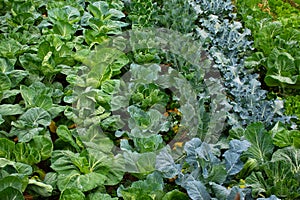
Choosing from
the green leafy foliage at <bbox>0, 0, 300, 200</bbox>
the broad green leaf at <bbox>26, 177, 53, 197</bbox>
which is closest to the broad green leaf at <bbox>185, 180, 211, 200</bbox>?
the green leafy foliage at <bbox>0, 0, 300, 200</bbox>

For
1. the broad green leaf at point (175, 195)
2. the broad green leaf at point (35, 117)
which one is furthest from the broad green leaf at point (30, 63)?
the broad green leaf at point (175, 195)

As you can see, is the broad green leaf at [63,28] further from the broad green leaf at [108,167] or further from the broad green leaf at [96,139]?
the broad green leaf at [108,167]

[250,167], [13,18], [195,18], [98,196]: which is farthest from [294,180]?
[13,18]

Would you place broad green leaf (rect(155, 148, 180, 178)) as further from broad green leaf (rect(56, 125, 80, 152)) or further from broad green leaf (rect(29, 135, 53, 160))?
broad green leaf (rect(29, 135, 53, 160))

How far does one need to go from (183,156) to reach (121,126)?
61cm

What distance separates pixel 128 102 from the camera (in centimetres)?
386

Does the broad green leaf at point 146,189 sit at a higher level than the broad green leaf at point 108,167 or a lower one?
higher

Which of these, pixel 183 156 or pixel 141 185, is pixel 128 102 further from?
pixel 141 185

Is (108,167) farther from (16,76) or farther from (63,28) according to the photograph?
(63,28)

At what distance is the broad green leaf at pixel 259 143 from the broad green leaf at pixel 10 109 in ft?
5.80

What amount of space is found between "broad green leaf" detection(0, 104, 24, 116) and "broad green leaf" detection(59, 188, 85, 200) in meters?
0.98

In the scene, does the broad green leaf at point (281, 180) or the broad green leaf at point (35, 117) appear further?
the broad green leaf at point (35, 117)

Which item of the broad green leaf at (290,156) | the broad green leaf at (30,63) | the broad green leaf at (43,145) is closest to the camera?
the broad green leaf at (290,156)

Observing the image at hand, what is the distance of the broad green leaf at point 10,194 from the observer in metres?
2.71
